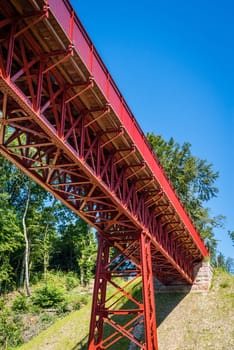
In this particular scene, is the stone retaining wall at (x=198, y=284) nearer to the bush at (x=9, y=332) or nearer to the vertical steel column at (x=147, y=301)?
the bush at (x=9, y=332)

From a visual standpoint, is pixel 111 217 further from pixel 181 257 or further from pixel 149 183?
pixel 181 257

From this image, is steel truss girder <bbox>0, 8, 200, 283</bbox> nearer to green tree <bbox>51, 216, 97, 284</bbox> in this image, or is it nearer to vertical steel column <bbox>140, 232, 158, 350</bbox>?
vertical steel column <bbox>140, 232, 158, 350</bbox>

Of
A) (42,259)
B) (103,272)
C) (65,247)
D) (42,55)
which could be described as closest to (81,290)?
(42,259)

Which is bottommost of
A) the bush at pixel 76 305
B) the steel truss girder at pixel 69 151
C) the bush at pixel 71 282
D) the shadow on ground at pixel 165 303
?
the bush at pixel 76 305

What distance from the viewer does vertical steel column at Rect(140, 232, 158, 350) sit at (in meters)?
13.7

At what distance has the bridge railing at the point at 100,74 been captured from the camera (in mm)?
8219

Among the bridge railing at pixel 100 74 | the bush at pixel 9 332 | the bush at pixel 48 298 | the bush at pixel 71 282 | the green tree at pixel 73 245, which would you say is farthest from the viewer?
the green tree at pixel 73 245

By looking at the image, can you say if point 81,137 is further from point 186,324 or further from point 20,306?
point 20,306

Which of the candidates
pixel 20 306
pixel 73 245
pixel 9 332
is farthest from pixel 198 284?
pixel 73 245

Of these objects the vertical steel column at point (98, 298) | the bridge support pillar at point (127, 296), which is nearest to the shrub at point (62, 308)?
the bridge support pillar at point (127, 296)

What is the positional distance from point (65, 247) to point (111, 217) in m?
33.0

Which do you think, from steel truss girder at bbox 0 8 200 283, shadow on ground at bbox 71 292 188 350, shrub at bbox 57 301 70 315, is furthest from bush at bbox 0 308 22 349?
steel truss girder at bbox 0 8 200 283

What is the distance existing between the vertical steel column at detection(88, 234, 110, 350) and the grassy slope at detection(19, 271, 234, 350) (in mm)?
6007

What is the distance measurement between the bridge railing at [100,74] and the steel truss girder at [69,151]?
1.70ft
